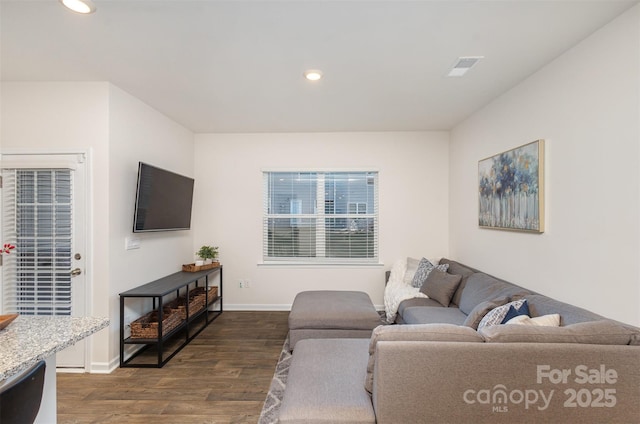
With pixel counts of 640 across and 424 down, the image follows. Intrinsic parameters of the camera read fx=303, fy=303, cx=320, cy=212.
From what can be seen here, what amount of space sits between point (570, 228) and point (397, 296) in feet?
6.09

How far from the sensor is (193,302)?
3.63m

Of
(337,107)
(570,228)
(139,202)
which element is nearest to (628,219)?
(570,228)

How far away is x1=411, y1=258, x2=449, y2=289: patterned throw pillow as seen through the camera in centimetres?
370

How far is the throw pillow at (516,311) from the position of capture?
2.01 metres

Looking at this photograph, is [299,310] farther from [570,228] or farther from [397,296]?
[570,228]

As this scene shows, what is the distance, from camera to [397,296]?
355 centimetres

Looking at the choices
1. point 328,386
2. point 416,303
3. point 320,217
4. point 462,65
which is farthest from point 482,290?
point 320,217

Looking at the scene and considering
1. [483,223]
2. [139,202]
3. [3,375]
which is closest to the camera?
[3,375]

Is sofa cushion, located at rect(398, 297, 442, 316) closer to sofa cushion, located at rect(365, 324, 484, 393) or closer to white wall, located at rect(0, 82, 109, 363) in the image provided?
sofa cushion, located at rect(365, 324, 484, 393)

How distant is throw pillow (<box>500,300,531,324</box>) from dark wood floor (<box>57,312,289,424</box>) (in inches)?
72.4

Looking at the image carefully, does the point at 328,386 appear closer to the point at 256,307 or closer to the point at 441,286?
the point at 441,286

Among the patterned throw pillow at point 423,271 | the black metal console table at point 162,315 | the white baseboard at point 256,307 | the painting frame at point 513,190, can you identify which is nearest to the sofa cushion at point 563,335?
the painting frame at point 513,190

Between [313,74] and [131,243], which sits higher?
[313,74]

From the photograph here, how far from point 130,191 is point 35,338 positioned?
2060mm
